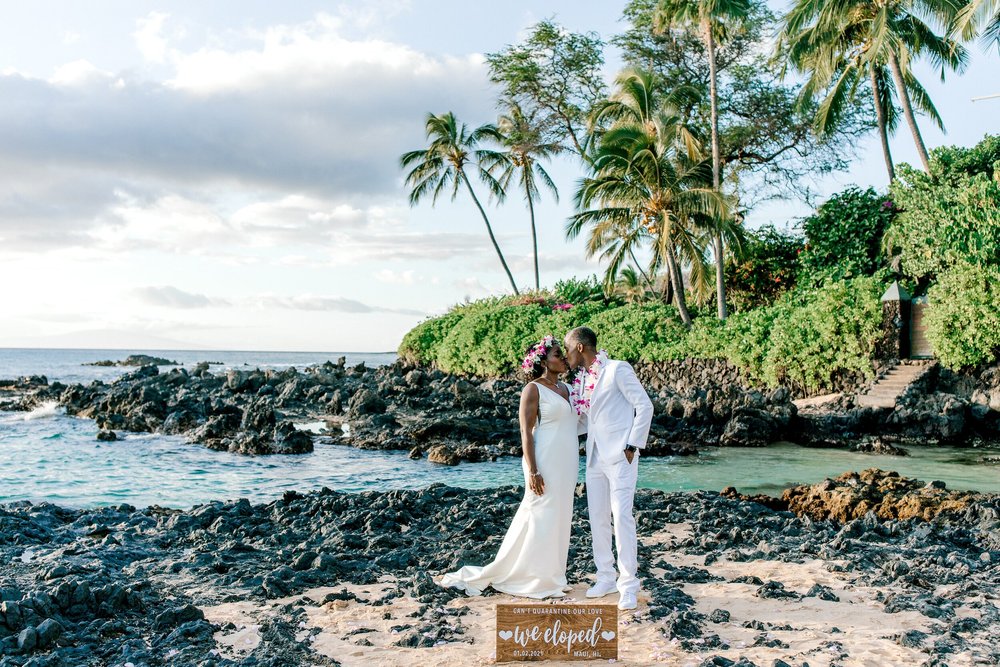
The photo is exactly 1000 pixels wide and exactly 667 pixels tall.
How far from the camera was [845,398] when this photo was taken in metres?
20.8

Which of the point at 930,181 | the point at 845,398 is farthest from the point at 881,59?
the point at 845,398

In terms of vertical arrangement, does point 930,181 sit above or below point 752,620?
above

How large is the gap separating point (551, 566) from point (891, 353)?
18707mm

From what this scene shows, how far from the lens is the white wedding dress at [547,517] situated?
18.6ft

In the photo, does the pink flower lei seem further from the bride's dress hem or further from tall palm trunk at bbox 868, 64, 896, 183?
tall palm trunk at bbox 868, 64, 896, 183

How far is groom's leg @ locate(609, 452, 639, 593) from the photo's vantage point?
5.51 m

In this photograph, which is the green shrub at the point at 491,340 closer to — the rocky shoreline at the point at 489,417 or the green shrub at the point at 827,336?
the rocky shoreline at the point at 489,417

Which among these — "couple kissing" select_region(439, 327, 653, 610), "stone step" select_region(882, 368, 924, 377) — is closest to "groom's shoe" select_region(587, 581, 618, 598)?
"couple kissing" select_region(439, 327, 653, 610)

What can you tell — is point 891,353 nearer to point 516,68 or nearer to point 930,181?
point 930,181

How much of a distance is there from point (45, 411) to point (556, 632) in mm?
25375

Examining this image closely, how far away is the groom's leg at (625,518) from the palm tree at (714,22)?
21.3 meters

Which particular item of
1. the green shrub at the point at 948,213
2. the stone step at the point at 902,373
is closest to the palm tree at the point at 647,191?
the green shrub at the point at 948,213

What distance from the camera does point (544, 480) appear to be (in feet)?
18.7

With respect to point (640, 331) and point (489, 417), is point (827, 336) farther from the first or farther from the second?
point (489, 417)
